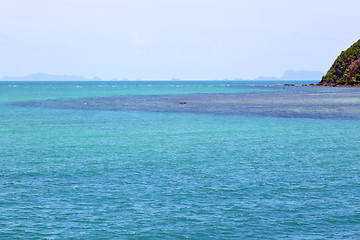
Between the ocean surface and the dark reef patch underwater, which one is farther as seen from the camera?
the dark reef patch underwater

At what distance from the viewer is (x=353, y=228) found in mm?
17562

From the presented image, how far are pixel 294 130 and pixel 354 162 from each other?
1779 cm

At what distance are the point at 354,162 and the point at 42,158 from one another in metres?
22.5

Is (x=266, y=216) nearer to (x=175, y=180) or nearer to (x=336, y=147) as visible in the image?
(x=175, y=180)

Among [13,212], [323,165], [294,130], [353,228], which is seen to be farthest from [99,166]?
[294,130]

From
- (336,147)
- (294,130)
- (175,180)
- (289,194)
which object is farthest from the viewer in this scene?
(294,130)

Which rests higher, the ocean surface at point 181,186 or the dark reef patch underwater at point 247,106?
the dark reef patch underwater at point 247,106

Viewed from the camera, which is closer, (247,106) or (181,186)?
(181,186)

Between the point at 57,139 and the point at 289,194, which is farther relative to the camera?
the point at 57,139

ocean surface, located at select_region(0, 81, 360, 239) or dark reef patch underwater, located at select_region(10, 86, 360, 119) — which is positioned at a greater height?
dark reef patch underwater, located at select_region(10, 86, 360, 119)

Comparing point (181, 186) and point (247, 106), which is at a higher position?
point (247, 106)

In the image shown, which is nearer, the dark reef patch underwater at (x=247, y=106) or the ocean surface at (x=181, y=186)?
the ocean surface at (x=181, y=186)

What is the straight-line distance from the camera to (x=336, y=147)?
3591cm

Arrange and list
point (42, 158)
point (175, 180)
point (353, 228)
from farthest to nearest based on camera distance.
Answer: point (42, 158), point (175, 180), point (353, 228)
